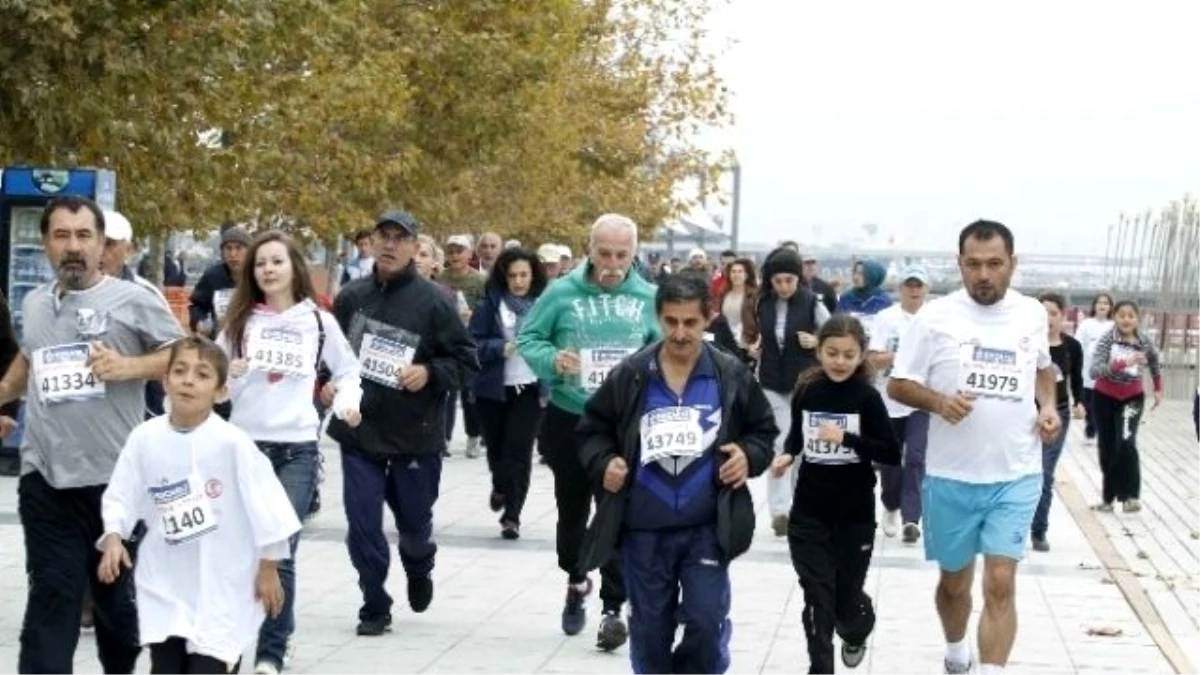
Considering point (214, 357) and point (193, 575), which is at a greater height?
point (214, 357)

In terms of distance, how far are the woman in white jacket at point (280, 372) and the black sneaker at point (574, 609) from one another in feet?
6.00

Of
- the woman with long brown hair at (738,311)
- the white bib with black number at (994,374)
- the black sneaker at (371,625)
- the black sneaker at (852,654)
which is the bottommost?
the black sneaker at (371,625)

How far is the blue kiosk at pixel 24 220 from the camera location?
56.1 feet

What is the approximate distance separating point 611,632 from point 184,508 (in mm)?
3529

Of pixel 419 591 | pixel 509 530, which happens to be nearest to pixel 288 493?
pixel 419 591

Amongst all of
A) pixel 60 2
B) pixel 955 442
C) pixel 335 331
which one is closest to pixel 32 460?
pixel 335 331

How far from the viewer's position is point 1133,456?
64.7ft

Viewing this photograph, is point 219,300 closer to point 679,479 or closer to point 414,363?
point 414,363

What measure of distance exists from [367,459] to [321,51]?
1270 centimetres

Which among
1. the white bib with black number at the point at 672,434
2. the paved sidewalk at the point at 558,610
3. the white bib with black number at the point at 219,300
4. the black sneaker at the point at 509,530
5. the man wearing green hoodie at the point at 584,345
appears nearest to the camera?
the white bib with black number at the point at 672,434

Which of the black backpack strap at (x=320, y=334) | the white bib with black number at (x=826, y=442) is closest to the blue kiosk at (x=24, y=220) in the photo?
the black backpack strap at (x=320, y=334)

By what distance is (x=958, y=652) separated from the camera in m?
10.6

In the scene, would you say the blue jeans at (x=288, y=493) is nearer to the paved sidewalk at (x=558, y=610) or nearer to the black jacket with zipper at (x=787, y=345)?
the paved sidewalk at (x=558, y=610)

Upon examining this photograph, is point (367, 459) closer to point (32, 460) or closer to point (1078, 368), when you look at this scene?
point (32, 460)
